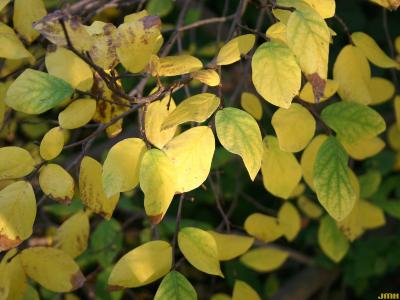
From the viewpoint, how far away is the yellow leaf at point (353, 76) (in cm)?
94

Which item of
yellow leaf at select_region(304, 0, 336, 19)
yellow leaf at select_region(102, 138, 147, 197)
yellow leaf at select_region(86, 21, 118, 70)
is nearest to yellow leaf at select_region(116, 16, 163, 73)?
yellow leaf at select_region(86, 21, 118, 70)

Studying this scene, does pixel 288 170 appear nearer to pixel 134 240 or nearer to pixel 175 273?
pixel 175 273

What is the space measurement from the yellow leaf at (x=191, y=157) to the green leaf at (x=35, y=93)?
17cm

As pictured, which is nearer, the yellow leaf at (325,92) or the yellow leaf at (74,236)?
the yellow leaf at (325,92)

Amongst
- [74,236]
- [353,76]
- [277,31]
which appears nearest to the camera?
[277,31]

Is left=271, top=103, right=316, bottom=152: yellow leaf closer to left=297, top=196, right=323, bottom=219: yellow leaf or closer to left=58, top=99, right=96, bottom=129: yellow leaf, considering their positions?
left=58, top=99, right=96, bottom=129: yellow leaf

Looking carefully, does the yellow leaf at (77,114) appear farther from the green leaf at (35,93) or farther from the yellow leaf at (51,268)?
the yellow leaf at (51,268)

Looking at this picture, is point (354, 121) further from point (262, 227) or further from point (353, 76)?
point (262, 227)

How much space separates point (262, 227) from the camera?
1087mm

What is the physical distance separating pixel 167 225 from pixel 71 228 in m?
0.42

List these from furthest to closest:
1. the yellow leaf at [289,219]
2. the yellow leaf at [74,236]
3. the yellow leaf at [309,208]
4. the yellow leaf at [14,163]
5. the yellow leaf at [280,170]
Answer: the yellow leaf at [309,208]
the yellow leaf at [289,219]
the yellow leaf at [74,236]
the yellow leaf at [280,170]
the yellow leaf at [14,163]

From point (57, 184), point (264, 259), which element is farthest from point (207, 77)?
point (264, 259)

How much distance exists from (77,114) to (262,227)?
1.36 feet

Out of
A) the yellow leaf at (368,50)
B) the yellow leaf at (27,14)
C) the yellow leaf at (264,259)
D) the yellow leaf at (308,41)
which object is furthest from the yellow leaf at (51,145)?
the yellow leaf at (264,259)
